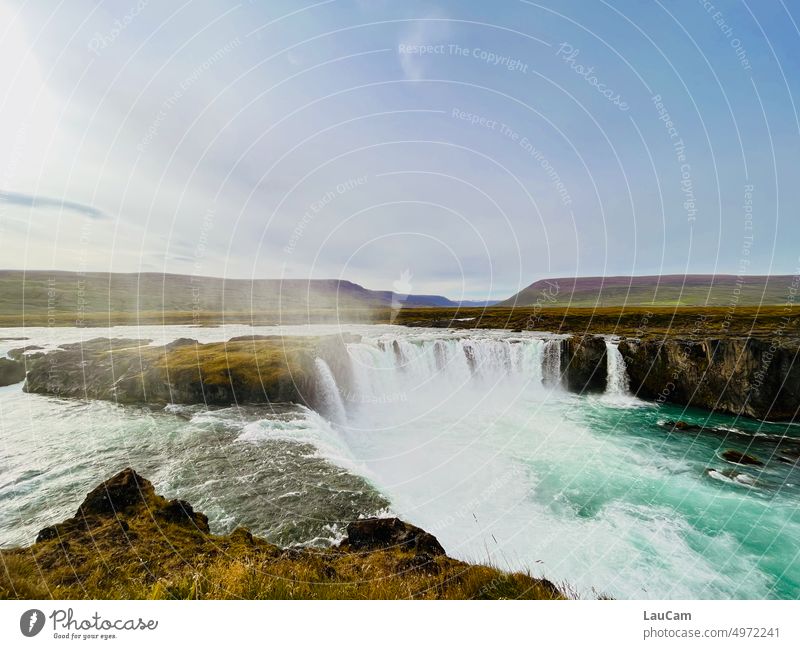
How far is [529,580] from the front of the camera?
208 inches

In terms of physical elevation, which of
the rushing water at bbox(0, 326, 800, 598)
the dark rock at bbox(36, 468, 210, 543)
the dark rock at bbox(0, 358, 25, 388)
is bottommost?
the rushing water at bbox(0, 326, 800, 598)

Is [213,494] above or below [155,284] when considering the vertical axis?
below

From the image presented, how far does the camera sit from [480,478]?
48.8 feet

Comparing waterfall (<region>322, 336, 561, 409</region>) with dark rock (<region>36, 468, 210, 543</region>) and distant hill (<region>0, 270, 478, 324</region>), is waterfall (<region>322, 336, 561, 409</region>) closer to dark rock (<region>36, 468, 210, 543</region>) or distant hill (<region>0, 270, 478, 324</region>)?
dark rock (<region>36, 468, 210, 543</region>)

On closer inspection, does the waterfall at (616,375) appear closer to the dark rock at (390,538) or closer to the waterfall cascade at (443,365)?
the waterfall cascade at (443,365)

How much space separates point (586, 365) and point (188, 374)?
106 feet

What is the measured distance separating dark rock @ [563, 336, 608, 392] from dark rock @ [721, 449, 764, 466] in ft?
40.0

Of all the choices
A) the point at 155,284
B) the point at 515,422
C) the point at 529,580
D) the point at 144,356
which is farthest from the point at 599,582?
the point at 155,284

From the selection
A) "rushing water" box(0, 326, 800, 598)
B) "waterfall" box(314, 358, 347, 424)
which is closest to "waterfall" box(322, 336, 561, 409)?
"waterfall" box(314, 358, 347, 424)
